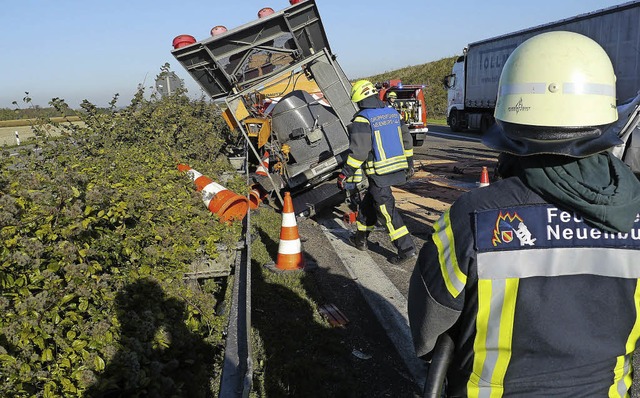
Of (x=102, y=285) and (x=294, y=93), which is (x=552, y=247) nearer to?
(x=102, y=285)

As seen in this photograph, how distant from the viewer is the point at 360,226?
6.48 meters

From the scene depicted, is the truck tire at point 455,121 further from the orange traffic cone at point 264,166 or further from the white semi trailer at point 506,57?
the orange traffic cone at point 264,166

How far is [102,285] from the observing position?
290 cm

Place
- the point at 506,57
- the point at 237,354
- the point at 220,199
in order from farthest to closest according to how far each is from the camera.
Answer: the point at 506,57
the point at 220,199
the point at 237,354

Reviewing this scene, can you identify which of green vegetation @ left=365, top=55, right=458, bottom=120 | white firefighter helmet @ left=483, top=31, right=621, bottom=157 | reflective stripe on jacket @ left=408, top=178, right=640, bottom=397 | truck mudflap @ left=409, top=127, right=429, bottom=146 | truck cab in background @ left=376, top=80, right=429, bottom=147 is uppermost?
white firefighter helmet @ left=483, top=31, right=621, bottom=157

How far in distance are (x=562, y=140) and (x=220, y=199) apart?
5.16 metres

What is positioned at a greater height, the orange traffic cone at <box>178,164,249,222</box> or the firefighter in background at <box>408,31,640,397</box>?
the firefighter in background at <box>408,31,640,397</box>

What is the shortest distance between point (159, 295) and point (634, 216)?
2886mm

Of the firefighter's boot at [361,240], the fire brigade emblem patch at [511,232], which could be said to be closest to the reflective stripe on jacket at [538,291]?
the fire brigade emblem patch at [511,232]

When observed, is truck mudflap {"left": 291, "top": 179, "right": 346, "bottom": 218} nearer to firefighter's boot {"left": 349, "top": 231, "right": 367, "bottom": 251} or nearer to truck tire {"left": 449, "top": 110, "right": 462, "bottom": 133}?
firefighter's boot {"left": 349, "top": 231, "right": 367, "bottom": 251}

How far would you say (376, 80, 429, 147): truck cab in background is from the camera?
18.7 m

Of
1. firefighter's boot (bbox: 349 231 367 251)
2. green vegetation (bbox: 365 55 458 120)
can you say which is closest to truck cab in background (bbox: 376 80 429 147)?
firefighter's boot (bbox: 349 231 367 251)

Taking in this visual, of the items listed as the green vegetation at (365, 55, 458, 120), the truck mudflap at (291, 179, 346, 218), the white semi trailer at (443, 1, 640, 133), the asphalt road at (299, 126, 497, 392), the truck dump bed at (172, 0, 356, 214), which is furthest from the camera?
the green vegetation at (365, 55, 458, 120)

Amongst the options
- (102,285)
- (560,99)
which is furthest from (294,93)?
(560,99)
